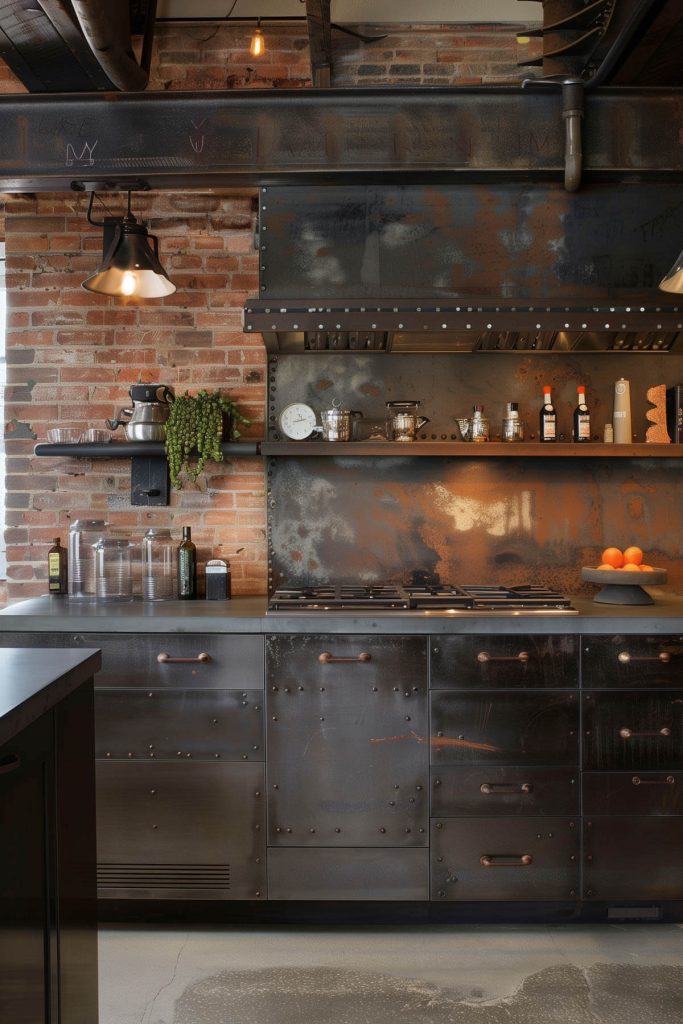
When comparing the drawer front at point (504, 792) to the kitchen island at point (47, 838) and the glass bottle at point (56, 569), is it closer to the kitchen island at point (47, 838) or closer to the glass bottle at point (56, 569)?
the kitchen island at point (47, 838)

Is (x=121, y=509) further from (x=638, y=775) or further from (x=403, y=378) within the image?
(x=638, y=775)

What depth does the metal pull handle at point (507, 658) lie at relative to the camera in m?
3.03

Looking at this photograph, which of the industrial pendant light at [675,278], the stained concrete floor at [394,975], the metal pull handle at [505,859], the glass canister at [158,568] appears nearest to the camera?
the stained concrete floor at [394,975]

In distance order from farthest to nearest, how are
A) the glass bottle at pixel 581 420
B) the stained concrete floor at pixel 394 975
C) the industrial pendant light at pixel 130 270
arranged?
the glass bottle at pixel 581 420 → the industrial pendant light at pixel 130 270 → the stained concrete floor at pixel 394 975

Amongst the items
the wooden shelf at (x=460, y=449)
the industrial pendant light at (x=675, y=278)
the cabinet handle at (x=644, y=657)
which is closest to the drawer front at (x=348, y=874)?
the cabinet handle at (x=644, y=657)

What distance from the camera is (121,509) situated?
12.9 feet

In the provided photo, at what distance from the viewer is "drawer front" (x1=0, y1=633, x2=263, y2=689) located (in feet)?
10.1

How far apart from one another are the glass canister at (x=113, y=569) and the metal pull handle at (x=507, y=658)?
5.09ft

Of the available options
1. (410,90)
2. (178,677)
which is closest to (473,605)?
(178,677)

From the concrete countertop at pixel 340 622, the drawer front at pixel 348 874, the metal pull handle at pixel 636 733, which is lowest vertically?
the drawer front at pixel 348 874

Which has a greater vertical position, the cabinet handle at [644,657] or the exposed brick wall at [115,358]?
the exposed brick wall at [115,358]

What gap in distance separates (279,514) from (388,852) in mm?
1526

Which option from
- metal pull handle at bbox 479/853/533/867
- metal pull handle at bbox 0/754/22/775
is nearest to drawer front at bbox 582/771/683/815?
metal pull handle at bbox 479/853/533/867

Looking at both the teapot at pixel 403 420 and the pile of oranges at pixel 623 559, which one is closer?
the pile of oranges at pixel 623 559
